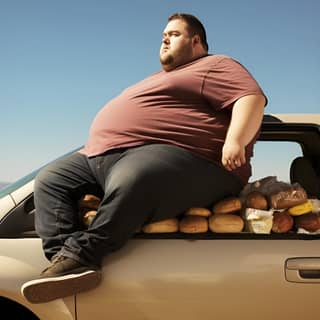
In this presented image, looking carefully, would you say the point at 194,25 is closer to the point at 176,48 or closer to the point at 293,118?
the point at 176,48

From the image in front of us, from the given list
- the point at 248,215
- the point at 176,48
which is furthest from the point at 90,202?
the point at 176,48

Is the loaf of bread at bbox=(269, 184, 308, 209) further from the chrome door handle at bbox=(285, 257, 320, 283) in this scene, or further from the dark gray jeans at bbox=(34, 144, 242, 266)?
the chrome door handle at bbox=(285, 257, 320, 283)

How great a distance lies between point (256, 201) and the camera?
272cm

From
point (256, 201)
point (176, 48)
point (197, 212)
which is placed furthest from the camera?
point (176, 48)

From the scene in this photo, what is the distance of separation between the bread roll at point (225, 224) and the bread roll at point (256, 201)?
0.14 metres

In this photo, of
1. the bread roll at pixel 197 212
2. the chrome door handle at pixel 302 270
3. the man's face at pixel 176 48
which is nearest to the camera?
the chrome door handle at pixel 302 270

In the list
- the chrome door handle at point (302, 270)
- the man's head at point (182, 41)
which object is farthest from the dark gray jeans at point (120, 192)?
the man's head at point (182, 41)

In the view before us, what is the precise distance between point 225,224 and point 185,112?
1.87ft

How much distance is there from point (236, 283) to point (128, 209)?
0.57 m

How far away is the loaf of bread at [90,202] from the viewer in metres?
2.71

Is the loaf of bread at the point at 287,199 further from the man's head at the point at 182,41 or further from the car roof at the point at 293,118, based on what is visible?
the man's head at the point at 182,41

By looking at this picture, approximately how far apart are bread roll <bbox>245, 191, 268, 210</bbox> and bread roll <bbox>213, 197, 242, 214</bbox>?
0.08 meters

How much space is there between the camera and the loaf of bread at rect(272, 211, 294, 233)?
2648 mm

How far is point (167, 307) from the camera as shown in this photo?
8.05 feet
